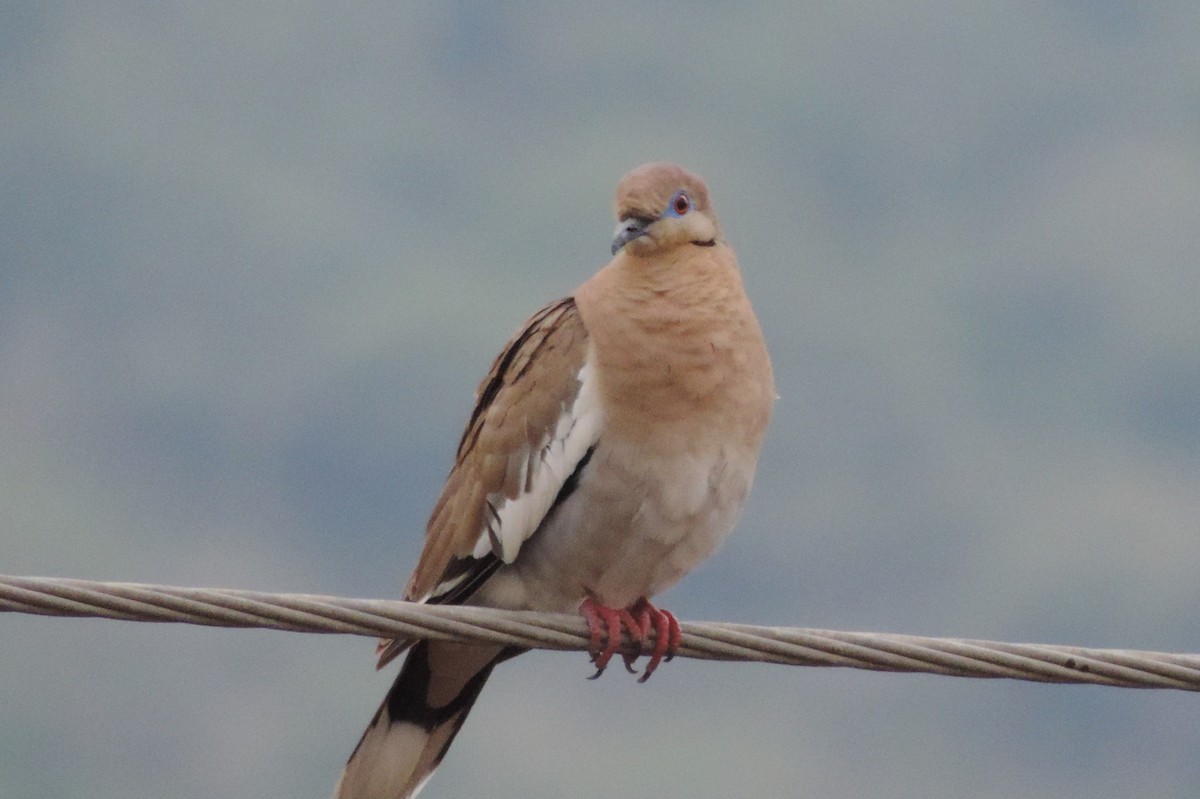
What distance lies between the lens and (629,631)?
423 cm

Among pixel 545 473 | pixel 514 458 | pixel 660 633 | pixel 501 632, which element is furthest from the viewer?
pixel 514 458

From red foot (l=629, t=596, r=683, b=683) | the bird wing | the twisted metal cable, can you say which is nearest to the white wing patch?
the bird wing

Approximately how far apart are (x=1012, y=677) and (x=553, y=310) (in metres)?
1.82

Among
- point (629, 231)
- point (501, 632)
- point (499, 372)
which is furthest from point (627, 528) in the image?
point (501, 632)

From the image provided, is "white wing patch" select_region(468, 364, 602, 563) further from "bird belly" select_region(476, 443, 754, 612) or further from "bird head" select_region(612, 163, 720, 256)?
"bird head" select_region(612, 163, 720, 256)

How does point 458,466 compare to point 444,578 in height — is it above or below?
above

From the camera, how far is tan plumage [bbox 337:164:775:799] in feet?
14.0

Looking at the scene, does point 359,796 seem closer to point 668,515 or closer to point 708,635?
point 668,515

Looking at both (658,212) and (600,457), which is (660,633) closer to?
(600,457)

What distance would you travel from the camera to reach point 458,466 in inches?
185

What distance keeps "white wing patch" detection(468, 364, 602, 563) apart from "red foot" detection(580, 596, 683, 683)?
25 centimetres

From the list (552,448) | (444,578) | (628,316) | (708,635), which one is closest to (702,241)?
(628,316)

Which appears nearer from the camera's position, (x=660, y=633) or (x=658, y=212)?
(x=660, y=633)

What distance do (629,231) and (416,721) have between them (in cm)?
140
